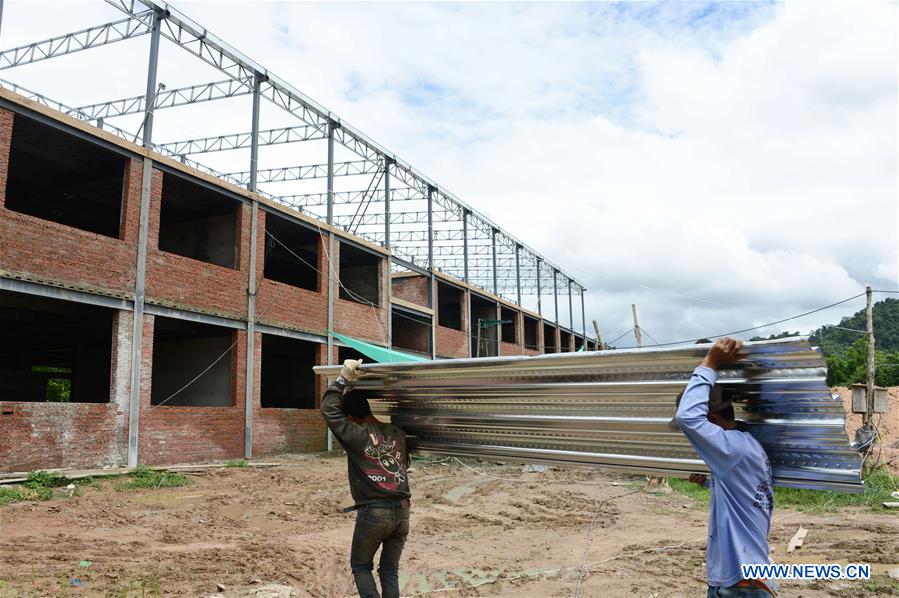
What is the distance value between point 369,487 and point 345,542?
4889mm

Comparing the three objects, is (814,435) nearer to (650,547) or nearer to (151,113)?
(650,547)

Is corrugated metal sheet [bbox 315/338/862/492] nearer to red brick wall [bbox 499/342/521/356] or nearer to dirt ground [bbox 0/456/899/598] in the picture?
dirt ground [bbox 0/456/899/598]

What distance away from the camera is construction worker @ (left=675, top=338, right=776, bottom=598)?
2797 millimetres

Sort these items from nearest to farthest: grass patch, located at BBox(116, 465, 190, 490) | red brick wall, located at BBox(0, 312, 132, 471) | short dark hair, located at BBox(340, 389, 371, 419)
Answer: short dark hair, located at BBox(340, 389, 371, 419) → red brick wall, located at BBox(0, 312, 132, 471) → grass patch, located at BBox(116, 465, 190, 490)

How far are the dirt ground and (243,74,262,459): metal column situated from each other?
2402 millimetres

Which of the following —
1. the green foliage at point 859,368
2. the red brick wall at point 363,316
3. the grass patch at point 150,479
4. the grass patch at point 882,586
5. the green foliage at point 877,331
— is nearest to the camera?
the grass patch at point 882,586

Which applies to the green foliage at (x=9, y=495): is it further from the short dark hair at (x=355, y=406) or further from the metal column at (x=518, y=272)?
the metal column at (x=518, y=272)

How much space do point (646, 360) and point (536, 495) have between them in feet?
32.6

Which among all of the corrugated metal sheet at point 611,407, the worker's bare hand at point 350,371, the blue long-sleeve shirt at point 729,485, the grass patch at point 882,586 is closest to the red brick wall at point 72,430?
the corrugated metal sheet at point 611,407

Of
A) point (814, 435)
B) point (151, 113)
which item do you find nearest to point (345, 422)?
point (814, 435)

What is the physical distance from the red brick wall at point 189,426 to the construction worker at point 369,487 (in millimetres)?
10366

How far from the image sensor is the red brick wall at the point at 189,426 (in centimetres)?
1299

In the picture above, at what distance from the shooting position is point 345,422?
409 centimetres

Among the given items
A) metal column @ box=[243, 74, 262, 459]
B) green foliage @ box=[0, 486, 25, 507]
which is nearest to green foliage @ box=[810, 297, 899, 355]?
metal column @ box=[243, 74, 262, 459]
